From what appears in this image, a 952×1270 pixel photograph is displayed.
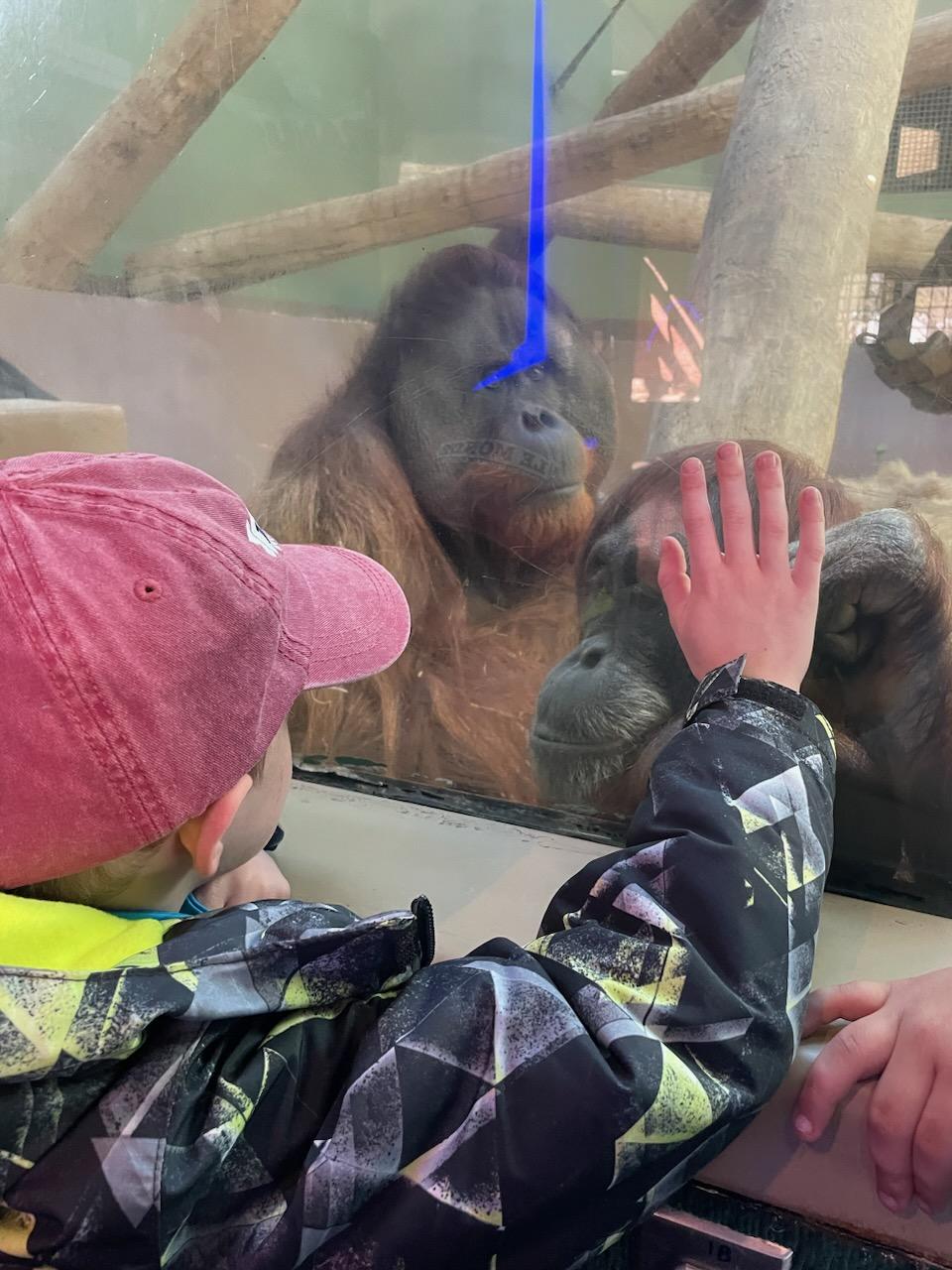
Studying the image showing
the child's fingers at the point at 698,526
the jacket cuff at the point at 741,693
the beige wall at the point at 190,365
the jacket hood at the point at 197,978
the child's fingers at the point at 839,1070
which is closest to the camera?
the jacket hood at the point at 197,978

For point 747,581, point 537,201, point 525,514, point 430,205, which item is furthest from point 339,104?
point 747,581

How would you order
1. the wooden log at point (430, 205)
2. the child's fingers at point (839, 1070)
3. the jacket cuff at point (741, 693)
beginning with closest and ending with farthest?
the child's fingers at point (839, 1070) < the jacket cuff at point (741, 693) < the wooden log at point (430, 205)

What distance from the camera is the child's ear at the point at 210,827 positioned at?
57 centimetres

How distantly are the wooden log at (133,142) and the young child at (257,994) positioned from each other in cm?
81

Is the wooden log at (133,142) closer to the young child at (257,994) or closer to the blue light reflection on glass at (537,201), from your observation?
the blue light reflection on glass at (537,201)

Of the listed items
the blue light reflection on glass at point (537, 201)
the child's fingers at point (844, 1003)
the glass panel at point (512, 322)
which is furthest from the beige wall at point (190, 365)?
the child's fingers at point (844, 1003)

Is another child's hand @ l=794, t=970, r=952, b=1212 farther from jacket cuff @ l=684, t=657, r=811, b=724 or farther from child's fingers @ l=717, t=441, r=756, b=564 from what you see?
child's fingers @ l=717, t=441, r=756, b=564

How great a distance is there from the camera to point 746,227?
0.85 meters

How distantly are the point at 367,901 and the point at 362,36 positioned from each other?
937mm

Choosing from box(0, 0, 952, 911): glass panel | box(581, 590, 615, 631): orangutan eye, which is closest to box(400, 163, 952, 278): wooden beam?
box(0, 0, 952, 911): glass panel

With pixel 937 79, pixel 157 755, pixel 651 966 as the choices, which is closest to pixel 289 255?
pixel 937 79

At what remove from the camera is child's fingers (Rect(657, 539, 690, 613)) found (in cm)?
79

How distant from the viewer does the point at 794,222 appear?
0.83 meters

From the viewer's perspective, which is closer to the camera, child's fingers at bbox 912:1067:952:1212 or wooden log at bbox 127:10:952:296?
child's fingers at bbox 912:1067:952:1212
